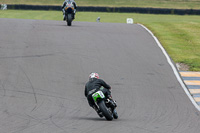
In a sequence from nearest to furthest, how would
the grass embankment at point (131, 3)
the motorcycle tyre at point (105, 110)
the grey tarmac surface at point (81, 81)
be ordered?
1. the grey tarmac surface at point (81, 81)
2. the motorcycle tyre at point (105, 110)
3. the grass embankment at point (131, 3)

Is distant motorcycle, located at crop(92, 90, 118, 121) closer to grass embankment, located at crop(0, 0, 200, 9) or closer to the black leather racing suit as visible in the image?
the black leather racing suit

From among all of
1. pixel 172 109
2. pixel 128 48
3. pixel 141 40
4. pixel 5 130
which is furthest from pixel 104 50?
pixel 5 130

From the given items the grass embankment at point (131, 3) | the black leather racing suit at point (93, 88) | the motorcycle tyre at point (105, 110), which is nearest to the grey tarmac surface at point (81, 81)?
the motorcycle tyre at point (105, 110)

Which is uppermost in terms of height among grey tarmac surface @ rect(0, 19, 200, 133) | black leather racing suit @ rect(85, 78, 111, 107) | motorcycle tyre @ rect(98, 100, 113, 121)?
black leather racing suit @ rect(85, 78, 111, 107)

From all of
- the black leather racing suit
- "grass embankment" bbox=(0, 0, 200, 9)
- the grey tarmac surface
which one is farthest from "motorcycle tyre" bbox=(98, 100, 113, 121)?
"grass embankment" bbox=(0, 0, 200, 9)

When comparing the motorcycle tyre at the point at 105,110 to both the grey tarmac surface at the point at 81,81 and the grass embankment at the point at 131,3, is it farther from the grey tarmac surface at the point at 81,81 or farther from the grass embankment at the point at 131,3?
the grass embankment at the point at 131,3

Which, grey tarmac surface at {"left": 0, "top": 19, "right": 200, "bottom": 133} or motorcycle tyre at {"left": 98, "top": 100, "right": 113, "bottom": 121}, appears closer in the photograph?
grey tarmac surface at {"left": 0, "top": 19, "right": 200, "bottom": 133}

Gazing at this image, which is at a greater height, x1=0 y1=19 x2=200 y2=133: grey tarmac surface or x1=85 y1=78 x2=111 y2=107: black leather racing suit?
x1=85 y1=78 x2=111 y2=107: black leather racing suit

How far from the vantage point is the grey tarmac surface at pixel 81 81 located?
10.7m

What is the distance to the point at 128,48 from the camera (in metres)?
20.9

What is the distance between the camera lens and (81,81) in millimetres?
15727

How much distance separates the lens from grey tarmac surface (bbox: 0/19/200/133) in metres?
10.7

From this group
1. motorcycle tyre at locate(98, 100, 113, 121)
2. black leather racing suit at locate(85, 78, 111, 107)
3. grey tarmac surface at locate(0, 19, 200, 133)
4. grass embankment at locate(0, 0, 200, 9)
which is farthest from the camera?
grass embankment at locate(0, 0, 200, 9)

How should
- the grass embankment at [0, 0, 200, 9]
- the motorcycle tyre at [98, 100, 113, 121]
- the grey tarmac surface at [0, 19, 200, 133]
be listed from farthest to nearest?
1. the grass embankment at [0, 0, 200, 9]
2. the motorcycle tyre at [98, 100, 113, 121]
3. the grey tarmac surface at [0, 19, 200, 133]
